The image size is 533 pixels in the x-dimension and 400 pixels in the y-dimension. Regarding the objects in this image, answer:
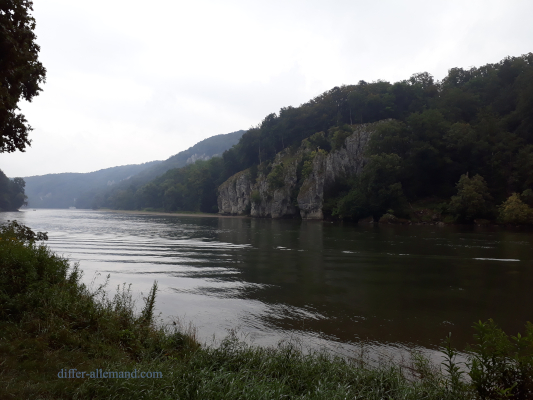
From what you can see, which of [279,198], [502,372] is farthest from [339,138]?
[502,372]

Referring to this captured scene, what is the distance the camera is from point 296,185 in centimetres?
10450

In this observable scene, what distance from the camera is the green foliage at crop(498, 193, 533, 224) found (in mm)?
52875

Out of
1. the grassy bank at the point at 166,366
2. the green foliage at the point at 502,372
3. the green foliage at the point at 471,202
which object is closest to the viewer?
the grassy bank at the point at 166,366

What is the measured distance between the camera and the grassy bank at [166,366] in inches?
195

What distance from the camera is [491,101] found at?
90375 mm

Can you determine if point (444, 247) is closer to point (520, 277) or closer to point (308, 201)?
point (520, 277)

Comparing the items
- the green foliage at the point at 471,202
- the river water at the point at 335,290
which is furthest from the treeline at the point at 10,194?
the green foliage at the point at 471,202

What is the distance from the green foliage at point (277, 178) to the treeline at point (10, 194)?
114 meters

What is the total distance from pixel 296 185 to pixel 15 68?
94.7 metres

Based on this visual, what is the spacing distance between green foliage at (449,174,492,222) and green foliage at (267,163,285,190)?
179 ft

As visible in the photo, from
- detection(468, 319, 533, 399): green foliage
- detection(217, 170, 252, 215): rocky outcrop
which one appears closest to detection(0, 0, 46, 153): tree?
detection(468, 319, 533, 399): green foliage

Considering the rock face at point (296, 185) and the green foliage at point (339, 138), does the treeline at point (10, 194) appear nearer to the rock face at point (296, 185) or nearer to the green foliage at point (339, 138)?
the rock face at point (296, 185)

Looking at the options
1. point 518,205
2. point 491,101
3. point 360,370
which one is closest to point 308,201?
point 518,205

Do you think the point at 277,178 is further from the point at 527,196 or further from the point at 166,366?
the point at 166,366
